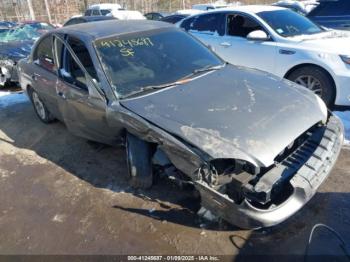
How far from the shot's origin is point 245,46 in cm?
582

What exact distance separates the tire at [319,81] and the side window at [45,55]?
145 inches

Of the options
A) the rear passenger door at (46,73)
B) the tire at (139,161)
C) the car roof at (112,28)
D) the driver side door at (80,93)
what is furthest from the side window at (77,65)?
the tire at (139,161)

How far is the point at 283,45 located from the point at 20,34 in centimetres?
798

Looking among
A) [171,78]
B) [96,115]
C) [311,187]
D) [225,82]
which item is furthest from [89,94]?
[311,187]

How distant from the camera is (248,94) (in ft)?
10.5

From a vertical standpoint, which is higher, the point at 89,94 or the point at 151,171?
the point at 89,94

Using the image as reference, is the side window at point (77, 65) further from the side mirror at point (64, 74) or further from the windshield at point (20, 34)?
the windshield at point (20, 34)

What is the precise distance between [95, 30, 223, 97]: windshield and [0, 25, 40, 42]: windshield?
281 inches

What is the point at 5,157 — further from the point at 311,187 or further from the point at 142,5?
the point at 142,5

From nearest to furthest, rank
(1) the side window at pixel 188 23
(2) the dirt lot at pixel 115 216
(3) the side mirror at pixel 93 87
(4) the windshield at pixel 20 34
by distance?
(2) the dirt lot at pixel 115 216 < (3) the side mirror at pixel 93 87 < (1) the side window at pixel 188 23 < (4) the windshield at pixel 20 34

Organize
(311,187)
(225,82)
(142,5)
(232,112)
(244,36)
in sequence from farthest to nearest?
1. (142,5)
2. (244,36)
3. (225,82)
4. (232,112)
5. (311,187)

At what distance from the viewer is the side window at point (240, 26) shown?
5.87m

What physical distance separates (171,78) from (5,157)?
2822 millimetres

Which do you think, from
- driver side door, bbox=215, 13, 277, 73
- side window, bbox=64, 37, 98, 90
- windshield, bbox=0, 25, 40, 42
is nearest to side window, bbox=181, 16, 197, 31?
driver side door, bbox=215, 13, 277, 73
